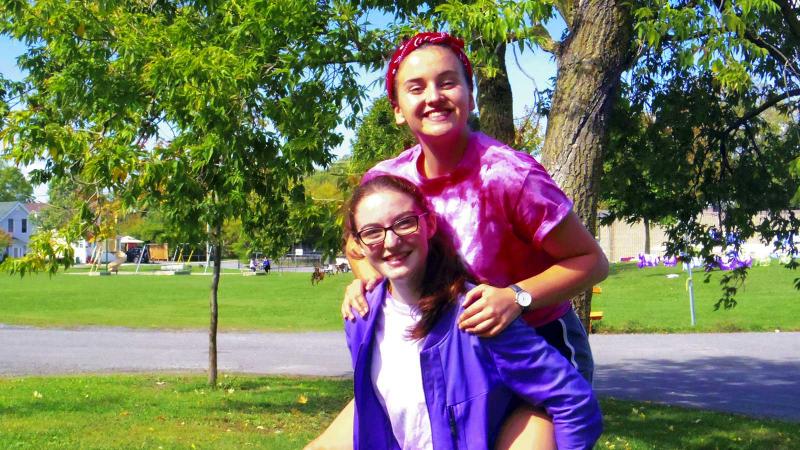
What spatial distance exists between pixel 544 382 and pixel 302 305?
88.5ft

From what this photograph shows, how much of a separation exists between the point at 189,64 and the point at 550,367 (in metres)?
5.79

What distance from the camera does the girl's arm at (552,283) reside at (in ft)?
7.72

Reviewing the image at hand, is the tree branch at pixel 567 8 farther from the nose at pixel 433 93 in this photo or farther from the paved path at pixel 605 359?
the paved path at pixel 605 359

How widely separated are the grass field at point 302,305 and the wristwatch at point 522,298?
1852cm

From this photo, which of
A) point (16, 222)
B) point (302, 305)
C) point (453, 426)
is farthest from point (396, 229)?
point (16, 222)

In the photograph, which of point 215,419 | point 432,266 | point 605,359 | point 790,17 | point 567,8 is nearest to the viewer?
point 432,266

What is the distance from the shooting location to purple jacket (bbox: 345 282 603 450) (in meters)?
2.38

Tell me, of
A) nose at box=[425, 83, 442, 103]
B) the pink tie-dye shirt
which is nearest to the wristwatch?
the pink tie-dye shirt

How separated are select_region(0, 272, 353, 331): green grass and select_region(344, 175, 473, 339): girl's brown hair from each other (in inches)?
774

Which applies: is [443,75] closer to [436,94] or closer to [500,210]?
[436,94]

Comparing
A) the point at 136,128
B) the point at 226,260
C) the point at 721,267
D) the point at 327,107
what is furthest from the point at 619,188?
the point at 226,260

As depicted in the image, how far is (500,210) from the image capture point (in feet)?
8.21

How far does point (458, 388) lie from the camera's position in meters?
2.38

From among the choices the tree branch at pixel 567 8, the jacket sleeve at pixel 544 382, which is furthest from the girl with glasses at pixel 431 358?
the tree branch at pixel 567 8
